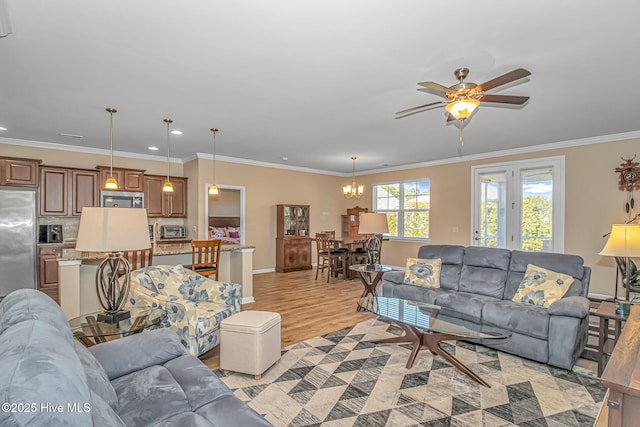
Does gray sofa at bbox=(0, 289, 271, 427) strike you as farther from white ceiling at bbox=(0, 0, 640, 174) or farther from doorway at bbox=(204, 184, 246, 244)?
doorway at bbox=(204, 184, 246, 244)

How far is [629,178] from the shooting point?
4906 mm

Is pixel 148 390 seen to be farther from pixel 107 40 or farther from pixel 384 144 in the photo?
pixel 384 144

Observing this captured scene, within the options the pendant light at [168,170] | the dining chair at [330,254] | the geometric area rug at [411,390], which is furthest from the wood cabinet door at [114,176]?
the geometric area rug at [411,390]

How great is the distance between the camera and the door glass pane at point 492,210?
641 centimetres

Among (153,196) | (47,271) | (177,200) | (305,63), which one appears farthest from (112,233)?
(177,200)

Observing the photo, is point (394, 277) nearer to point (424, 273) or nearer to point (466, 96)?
point (424, 273)

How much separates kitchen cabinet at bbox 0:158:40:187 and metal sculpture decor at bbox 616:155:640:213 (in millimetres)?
9254

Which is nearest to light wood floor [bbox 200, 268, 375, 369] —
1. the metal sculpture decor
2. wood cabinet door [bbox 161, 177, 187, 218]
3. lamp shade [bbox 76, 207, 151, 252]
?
lamp shade [bbox 76, 207, 151, 252]

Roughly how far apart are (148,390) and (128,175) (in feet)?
18.1

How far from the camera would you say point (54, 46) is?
2.48 meters

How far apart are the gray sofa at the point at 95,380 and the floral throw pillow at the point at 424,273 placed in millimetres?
2944

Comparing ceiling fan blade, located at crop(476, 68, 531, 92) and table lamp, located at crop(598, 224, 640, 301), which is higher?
ceiling fan blade, located at crop(476, 68, 531, 92)

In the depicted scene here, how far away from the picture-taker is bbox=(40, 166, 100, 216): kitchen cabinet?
213 inches

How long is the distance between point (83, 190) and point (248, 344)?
197 inches
